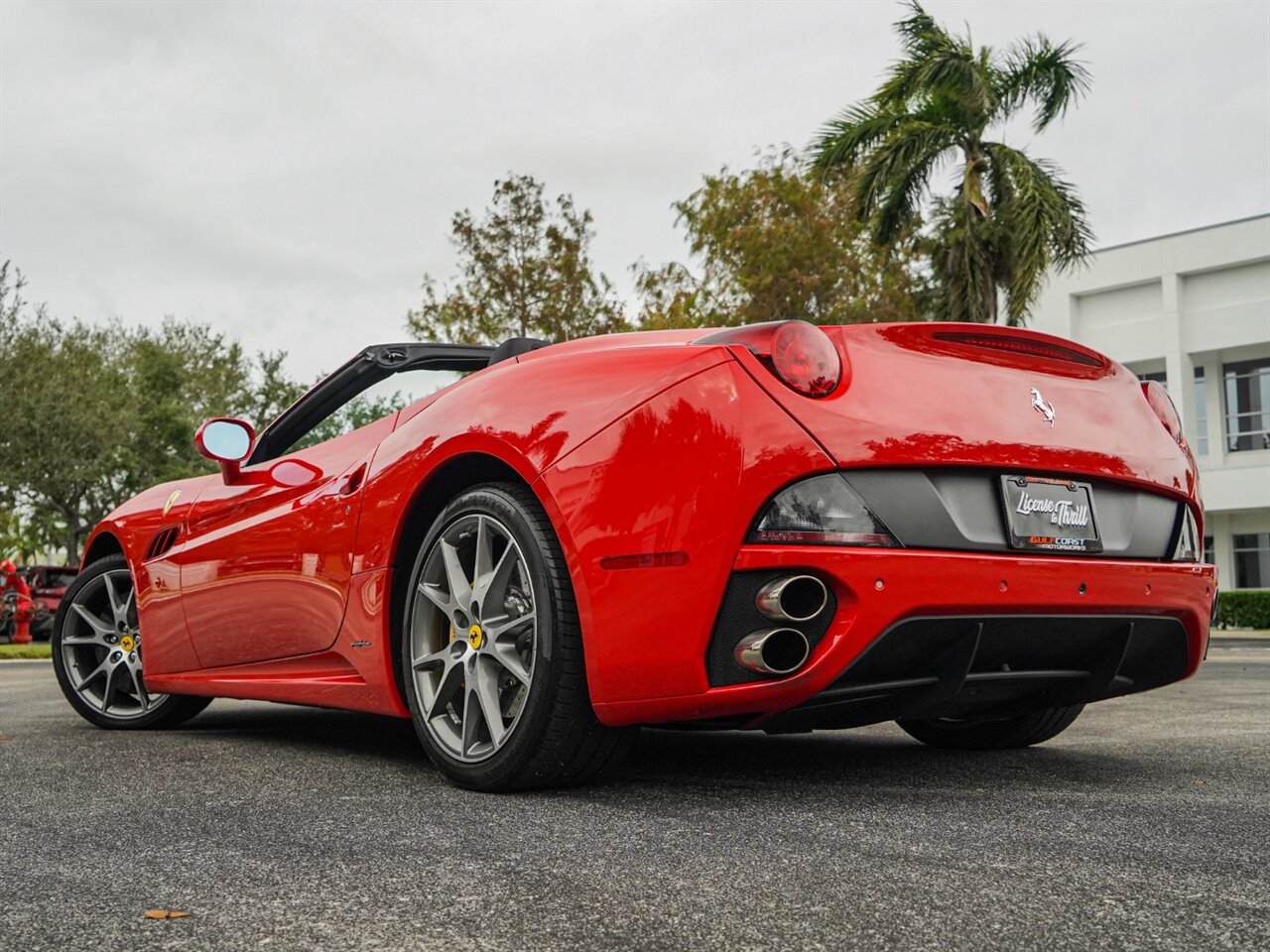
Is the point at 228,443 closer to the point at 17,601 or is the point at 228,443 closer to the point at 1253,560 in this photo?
the point at 17,601

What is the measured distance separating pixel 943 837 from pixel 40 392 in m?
33.0

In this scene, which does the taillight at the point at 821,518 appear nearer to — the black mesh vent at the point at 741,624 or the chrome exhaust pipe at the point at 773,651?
the black mesh vent at the point at 741,624

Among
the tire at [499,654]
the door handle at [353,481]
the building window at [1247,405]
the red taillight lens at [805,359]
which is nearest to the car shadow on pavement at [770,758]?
the tire at [499,654]

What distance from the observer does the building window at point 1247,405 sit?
114 ft

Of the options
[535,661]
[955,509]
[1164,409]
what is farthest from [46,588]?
[955,509]

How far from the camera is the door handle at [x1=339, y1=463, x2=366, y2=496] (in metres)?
3.97

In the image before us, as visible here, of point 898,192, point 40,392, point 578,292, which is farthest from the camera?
point 40,392

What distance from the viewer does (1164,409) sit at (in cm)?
376

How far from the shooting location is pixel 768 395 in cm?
292

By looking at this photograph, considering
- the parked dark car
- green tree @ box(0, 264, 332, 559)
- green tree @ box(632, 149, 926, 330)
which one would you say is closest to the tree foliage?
green tree @ box(0, 264, 332, 559)

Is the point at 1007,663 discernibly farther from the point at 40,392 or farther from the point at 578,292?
the point at 40,392

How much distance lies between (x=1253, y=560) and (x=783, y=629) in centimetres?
3605

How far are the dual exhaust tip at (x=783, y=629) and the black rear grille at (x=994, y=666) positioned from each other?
126 mm

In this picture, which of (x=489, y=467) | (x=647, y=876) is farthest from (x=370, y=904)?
(x=489, y=467)
